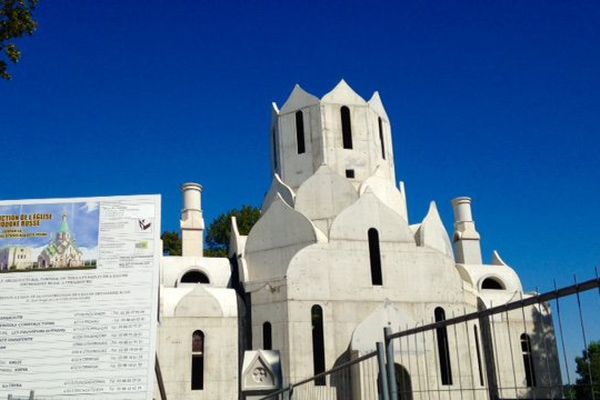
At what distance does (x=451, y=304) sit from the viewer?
2216 cm

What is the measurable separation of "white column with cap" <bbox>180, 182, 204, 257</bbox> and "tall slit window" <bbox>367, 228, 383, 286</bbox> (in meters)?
8.36

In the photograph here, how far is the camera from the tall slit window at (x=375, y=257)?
22.0 metres

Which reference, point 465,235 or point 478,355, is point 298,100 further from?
point 478,355

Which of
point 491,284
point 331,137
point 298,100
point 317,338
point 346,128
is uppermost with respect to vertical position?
point 298,100

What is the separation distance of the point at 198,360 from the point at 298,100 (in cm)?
1225

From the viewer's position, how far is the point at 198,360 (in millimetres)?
22094

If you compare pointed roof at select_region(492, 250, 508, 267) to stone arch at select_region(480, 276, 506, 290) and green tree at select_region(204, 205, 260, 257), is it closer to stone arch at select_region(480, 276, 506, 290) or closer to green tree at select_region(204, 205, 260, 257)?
stone arch at select_region(480, 276, 506, 290)

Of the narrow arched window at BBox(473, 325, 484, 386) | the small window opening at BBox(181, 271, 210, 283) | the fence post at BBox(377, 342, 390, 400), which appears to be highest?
the small window opening at BBox(181, 271, 210, 283)

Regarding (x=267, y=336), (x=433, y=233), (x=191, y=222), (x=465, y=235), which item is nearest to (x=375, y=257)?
(x=433, y=233)

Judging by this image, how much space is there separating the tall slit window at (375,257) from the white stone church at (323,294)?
0.04 metres

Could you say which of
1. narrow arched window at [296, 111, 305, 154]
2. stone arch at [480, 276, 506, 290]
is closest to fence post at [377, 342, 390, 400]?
narrow arched window at [296, 111, 305, 154]

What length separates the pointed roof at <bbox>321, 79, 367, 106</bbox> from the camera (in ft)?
87.8

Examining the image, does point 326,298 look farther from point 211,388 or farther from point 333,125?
point 333,125

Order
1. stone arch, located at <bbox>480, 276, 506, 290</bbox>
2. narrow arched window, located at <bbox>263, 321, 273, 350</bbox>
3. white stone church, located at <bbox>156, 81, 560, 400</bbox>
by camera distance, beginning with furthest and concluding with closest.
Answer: stone arch, located at <bbox>480, 276, 506, 290</bbox> → narrow arched window, located at <bbox>263, 321, 273, 350</bbox> → white stone church, located at <bbox>156, 81, 560, 400</bbox>
